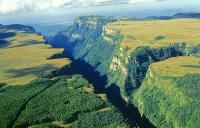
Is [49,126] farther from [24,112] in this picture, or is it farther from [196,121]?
[196,121]

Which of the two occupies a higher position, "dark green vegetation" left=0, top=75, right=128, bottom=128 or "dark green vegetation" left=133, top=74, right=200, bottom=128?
"dark green vegetation" left=0, top=75, right=128, bottom=128

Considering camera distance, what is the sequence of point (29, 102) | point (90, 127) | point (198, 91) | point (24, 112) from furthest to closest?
point (198, 91), point (29, 102), point (24, 112), point (90, 127)

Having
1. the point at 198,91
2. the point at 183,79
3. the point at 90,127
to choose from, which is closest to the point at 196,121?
the point at 198,91

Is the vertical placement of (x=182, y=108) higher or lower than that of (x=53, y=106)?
lower

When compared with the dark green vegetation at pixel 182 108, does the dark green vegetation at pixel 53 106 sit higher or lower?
higher

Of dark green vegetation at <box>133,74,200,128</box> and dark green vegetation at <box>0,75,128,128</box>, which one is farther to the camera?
dark green vegetation at <box>133,74,200,128</box>

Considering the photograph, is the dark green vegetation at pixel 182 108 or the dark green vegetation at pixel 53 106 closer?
the dark green vegetation at pixel 53 106

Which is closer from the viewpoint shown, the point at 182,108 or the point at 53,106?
the point at 53,106

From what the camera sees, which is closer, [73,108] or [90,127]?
[90,127]
